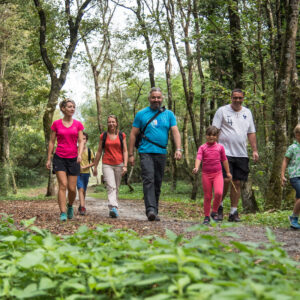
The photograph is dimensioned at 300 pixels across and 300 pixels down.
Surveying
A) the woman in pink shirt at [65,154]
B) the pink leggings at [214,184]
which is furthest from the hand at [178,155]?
the woman in pink shirt at [65,154]

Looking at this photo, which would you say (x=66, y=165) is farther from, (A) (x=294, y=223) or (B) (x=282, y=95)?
(B) (x=282, y=95)

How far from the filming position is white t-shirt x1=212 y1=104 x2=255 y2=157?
791 centimetres

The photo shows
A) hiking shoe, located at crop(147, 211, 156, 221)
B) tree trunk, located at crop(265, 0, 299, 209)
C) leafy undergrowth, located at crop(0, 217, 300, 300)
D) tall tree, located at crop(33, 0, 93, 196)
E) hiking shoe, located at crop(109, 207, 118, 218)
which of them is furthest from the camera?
tall tree, located at crop(33, 0, 93, 196)

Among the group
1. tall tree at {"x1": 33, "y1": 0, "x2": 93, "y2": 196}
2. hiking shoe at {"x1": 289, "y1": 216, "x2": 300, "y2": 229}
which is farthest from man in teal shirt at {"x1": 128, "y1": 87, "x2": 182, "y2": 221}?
tall tree at {"x1": 33, "y1": 0, "x2": 93, "y2": 196}

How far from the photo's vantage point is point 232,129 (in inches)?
313

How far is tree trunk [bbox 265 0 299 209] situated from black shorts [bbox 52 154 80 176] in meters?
5.06

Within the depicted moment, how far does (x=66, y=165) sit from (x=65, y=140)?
496 mm

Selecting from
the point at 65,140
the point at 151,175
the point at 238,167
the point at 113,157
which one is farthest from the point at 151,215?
the point at 65,140

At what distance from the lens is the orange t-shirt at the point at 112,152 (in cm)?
934

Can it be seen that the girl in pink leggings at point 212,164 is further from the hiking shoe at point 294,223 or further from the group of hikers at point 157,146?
A: the hiking shoe at point 294,223

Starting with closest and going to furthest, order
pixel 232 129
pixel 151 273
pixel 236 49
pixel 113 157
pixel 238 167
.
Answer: pixel 151 273 < pixel 232 129 < pixel 238 167 < pixel 113 157 < pixel 236 49

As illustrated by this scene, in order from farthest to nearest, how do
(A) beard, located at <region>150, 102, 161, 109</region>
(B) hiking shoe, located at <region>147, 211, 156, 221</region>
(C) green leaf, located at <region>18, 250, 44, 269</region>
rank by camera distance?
(A) beard, located at <region>150, 102, 161, 109</region> → (B) hiking shoe, located at <region>147, 211, 156, 221</region> → (C) green leaf, located at <region>18, 250, 44, 269</region>

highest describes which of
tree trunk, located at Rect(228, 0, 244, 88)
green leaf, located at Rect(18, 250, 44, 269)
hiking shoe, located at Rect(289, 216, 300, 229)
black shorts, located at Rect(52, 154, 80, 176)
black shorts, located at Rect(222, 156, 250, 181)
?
tree trunk, located at Rect(228, 0, 244, 88)

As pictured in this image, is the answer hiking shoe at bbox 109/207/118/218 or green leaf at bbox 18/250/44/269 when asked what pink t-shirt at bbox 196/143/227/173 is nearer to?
hiking shoe at bbox 109/207/118/218
